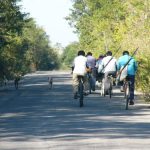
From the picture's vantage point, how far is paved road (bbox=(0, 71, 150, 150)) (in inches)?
513

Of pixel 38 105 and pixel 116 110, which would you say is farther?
pixel 38 105

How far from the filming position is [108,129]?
15.8 m

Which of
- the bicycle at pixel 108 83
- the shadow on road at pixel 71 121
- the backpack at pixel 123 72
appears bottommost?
the shadow on road at pixel 71 121

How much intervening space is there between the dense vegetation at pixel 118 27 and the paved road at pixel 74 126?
3.21m

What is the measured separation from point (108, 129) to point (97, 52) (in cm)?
5899

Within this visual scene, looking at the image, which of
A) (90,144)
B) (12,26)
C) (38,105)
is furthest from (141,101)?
(12,26)

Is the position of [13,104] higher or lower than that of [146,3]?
lower

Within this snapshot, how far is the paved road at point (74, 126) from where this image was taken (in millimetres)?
13023

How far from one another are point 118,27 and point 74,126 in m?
33.8

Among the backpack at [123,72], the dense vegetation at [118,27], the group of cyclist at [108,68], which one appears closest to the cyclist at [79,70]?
the group of cyclist at [108,68]

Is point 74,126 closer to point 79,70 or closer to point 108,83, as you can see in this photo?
point 79,70

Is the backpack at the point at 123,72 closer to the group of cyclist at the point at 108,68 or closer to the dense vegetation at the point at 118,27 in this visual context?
the group of cyclist at the point at 108,68

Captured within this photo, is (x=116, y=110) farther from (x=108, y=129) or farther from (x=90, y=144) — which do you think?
(x=90, y=144)

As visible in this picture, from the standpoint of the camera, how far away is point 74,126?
648 inches
